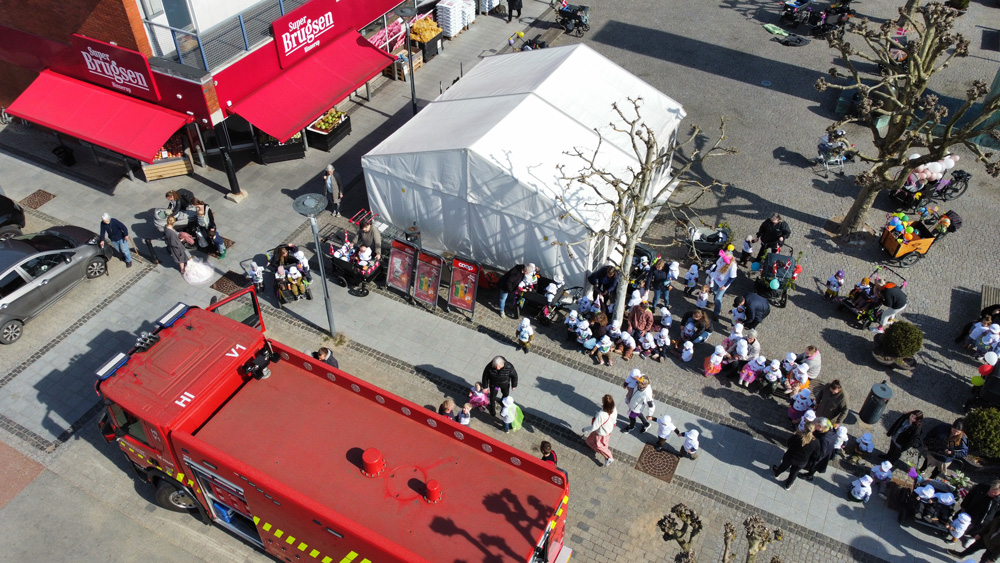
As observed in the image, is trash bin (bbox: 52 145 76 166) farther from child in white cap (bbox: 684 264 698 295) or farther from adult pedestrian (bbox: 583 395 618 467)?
child in white cap (bbox: 684 264 698 295)

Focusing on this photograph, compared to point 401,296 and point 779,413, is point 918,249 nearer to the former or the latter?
point 779,413

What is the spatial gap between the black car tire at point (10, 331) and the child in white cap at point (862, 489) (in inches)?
681

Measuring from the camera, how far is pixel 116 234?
16266 mm

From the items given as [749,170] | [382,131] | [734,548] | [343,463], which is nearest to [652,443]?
[734,548]

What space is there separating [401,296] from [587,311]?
4.42 metres

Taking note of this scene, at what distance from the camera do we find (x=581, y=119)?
55.5ft

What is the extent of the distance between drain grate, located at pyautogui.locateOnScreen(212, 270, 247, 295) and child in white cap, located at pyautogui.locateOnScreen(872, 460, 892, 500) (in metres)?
13.9

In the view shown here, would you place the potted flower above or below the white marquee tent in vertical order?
below

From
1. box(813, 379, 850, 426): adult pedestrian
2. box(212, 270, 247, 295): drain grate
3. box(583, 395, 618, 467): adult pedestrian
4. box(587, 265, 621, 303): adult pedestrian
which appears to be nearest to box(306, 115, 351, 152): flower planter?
box(212, 270, 247, 295): drain grate

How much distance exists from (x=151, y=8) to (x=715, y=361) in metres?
15.6

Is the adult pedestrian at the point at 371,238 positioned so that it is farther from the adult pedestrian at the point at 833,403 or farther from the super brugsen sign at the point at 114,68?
the adult pedestrian at the point at 833,403

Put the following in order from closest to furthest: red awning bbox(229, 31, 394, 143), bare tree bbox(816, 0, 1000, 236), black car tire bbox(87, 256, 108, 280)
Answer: bare tree bbox(816, 0, 1000, 236)
black car tire bbox(87, 256, 108, 280)
red awning bbox(229, 31, 394, 143)

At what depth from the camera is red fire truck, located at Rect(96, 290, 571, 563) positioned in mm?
9461

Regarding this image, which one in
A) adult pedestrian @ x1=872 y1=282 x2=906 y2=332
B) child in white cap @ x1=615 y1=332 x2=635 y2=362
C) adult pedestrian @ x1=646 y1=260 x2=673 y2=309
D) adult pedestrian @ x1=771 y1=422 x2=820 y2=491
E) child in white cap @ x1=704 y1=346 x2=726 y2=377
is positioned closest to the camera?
adult pedestrian @ x1=771 y1=422 x2=820 y2=491
